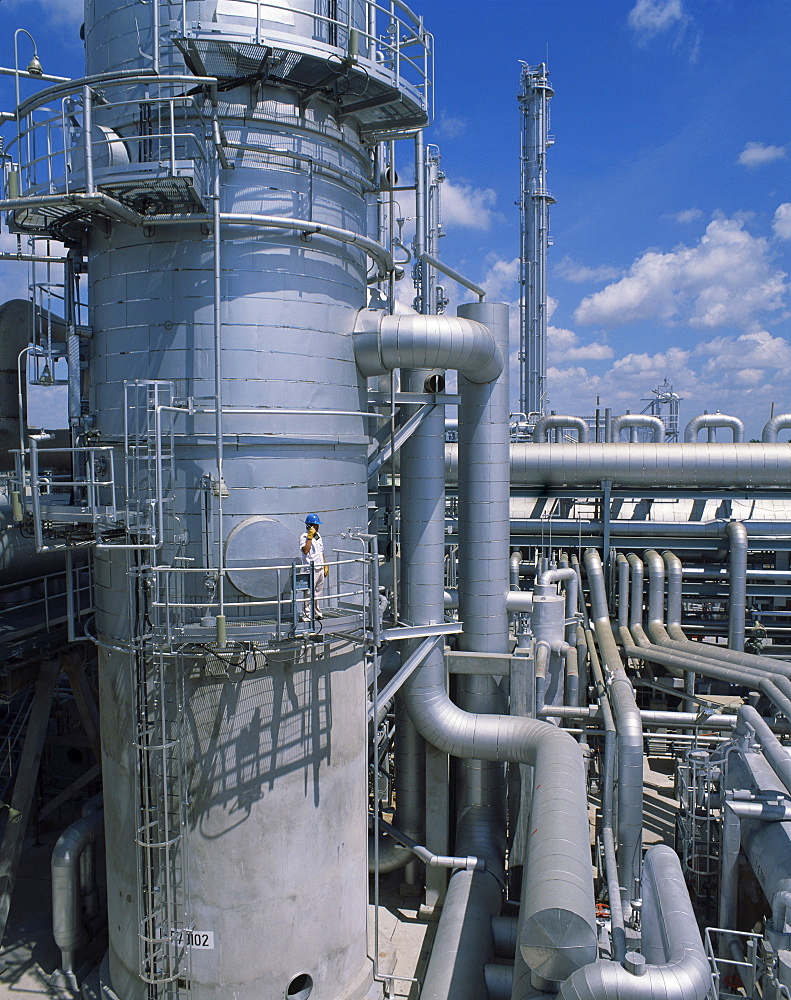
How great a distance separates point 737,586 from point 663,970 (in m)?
14.9

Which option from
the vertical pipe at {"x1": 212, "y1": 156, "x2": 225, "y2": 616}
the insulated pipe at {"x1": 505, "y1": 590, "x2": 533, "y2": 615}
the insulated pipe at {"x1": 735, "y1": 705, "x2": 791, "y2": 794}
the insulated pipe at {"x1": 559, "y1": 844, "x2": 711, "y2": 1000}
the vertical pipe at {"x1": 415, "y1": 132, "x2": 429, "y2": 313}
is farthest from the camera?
the insulated pipe at {"x1": 505, "y1": 590, "x2": 533, "y2": 615}

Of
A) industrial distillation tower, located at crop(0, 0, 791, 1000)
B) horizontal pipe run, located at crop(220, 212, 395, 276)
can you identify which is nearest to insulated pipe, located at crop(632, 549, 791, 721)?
industrial distillation tower, located at crop(0, 0, 791, 1000)

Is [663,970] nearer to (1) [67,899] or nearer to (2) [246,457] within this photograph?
(2) [246,457]

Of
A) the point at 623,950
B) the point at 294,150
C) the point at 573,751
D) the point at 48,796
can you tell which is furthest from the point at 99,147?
the point at 48,796

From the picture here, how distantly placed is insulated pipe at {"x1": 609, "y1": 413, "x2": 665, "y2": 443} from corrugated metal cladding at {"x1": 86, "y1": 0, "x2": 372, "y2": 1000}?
53.6ft

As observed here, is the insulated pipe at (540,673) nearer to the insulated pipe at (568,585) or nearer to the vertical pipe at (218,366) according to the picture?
the insulated pipe at (568,585)

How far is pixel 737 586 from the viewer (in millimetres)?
20141

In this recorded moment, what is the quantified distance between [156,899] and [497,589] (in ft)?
24.7

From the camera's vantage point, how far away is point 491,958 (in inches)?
452

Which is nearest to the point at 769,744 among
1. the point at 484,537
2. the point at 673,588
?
the point at 484,537

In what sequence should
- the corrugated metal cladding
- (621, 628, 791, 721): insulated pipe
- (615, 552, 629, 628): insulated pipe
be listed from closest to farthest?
1. the corrugated metal cladding
2. (621, 628, 791, 721): insulated pipe
3. (615, 552, 629, 628): insulated pipe

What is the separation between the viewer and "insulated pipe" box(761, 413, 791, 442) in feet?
76.2

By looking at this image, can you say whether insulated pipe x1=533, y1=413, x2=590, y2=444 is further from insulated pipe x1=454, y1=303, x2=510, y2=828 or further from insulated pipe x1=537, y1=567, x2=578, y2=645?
insulated pipe x1=454, y1=303, x2=510, y2=828

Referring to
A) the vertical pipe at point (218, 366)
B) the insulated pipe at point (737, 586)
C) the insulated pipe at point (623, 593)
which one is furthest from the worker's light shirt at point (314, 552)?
the insulated pipe at point (737, 586)
